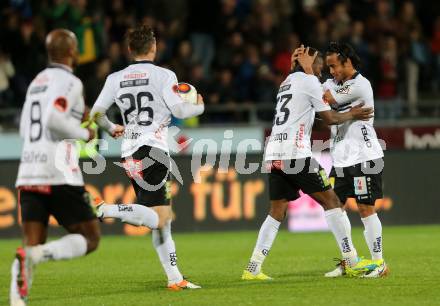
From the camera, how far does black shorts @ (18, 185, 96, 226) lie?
26.7ft

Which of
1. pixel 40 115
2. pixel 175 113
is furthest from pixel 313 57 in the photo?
pixel 40 115

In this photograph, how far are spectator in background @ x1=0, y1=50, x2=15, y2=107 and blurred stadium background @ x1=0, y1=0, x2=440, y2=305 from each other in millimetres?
23

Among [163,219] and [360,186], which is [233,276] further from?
[163,219]

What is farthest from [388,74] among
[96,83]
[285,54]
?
[96,83]

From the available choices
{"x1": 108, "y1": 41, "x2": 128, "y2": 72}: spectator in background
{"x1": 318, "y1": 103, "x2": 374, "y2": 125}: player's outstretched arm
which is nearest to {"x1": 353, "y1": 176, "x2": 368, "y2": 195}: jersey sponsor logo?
{"x1": 318, "y1": 103, "x2": 374, "y2": 125}: player's outstretched arm

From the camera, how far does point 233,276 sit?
11008 millimetres

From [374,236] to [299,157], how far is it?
1.21 metres

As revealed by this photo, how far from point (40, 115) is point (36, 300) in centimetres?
200

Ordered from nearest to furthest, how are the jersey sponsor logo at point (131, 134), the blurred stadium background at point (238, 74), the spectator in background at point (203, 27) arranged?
the jersey sponsor logo at point (131, 134) → the blurred stadium background at point (238, 74) → the spectator in background at point (203, 27)

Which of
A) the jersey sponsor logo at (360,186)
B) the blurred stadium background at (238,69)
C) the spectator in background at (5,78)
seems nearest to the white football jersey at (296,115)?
the jersey sponsor logo at (360,186)

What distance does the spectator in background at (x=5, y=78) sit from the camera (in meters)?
18.4

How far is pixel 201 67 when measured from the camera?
63.7 ft

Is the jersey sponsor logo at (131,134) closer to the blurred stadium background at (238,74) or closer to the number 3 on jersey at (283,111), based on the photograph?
the number 3 on jersey at (283,111)

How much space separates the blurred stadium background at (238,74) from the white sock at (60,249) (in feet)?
23.9
